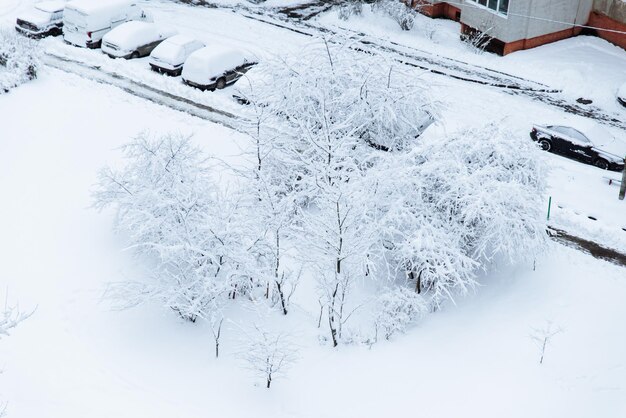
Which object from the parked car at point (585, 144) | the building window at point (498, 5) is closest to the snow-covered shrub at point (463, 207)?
the parked car at point (585, 144)

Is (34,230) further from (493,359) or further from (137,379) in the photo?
(493,359)

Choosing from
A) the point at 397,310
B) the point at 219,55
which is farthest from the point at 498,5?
the point at 397,310

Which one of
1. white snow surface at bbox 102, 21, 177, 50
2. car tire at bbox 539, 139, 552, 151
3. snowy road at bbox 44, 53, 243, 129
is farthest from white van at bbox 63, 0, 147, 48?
car tire at bbox 539, 139, 552, 151

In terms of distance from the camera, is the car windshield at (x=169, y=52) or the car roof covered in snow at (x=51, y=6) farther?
the car roof covered in snow at (x=51, y=6)

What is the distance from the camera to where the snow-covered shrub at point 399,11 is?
3389cm

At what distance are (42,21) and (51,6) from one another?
3.56 ft

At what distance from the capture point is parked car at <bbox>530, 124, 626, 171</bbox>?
80.1 ft

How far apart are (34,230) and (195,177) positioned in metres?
4.96

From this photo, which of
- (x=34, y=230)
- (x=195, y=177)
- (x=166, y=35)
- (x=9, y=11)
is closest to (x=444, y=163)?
(x=195, y=177)

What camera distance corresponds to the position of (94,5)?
99.5 feet

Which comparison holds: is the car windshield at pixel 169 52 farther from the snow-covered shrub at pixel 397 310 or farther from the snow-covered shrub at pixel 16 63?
the snow-covered shrub at pixel 397 310

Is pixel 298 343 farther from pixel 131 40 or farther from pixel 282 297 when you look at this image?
pixel 131 40

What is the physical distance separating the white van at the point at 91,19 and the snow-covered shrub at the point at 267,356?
714 inches

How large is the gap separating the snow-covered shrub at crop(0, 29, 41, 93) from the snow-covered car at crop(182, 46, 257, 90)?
5.37 m
